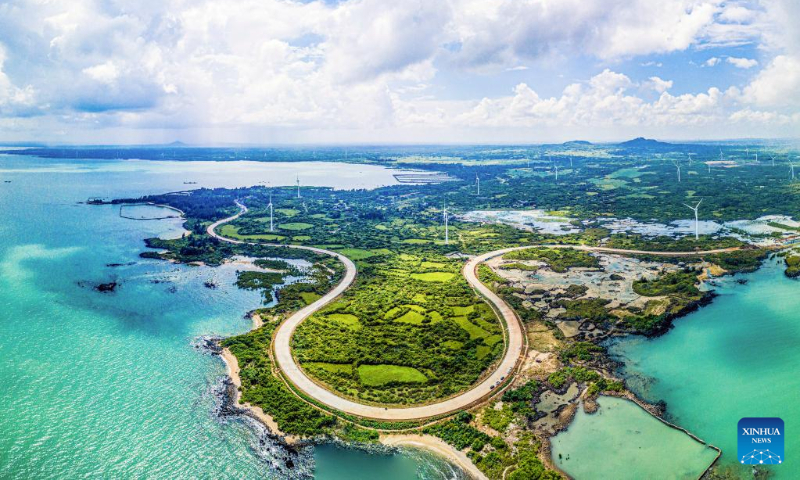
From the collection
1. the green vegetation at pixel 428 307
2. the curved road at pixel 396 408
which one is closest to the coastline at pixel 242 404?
the green vegetation at pixel 428 307

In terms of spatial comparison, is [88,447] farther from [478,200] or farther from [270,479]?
[478,200]

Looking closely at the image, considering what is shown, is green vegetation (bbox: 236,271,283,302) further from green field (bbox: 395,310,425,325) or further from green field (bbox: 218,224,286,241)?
green field (bbox: 218,224,286,241)

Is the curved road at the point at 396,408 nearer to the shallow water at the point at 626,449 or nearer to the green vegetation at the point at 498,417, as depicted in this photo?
the green vegetation at the point at 498,417

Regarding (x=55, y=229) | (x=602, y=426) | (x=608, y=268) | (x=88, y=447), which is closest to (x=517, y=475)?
(x=602, y=426)

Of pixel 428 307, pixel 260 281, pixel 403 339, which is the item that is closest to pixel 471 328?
pixel 428 307

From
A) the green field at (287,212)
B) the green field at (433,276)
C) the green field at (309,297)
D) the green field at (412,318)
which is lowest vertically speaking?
the green field at (412,318)
